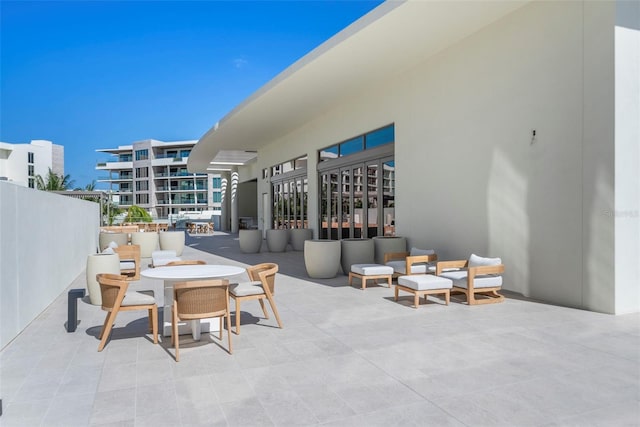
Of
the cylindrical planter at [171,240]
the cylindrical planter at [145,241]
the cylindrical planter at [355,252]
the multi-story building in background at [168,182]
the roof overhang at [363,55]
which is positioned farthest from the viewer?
the multi-story building in background at [168,182]

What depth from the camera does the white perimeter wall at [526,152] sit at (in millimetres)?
5973

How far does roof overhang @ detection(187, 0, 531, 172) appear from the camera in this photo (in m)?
7.25

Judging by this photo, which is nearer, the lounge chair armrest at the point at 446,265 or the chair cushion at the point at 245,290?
the chair cushion at the point at 245,290

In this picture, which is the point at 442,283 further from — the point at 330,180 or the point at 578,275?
the point at 330,180

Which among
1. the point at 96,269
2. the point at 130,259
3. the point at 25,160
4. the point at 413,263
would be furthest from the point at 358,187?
the point at 25,160

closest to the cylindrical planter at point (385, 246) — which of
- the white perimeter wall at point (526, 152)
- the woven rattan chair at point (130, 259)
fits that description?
the white perimeter wall at point (526, 152)

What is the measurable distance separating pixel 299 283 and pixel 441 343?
4355 mm

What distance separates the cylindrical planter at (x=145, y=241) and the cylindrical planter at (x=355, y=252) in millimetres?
7102

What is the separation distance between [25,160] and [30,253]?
232 ft

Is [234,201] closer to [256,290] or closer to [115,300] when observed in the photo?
[256,290]

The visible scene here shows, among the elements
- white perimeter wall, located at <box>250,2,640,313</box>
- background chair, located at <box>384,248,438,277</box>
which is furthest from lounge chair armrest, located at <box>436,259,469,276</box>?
white perimeter wall, located at <box>250,2,640,313</box>

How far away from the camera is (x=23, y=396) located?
325 centimetres

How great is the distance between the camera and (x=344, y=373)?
12.1 feet

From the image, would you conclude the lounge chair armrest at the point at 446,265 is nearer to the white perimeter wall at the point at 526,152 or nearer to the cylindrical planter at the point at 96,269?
the white perimeter wall at the point at 526,152
